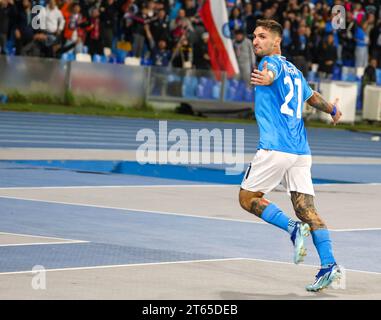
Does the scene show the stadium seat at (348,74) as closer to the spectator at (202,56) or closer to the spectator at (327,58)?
the spectator at (327,58)

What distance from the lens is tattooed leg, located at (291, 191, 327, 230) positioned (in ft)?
31.4

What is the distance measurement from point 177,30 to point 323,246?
932 inches

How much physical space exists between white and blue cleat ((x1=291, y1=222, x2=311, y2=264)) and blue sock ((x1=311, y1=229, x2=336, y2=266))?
0.16 m

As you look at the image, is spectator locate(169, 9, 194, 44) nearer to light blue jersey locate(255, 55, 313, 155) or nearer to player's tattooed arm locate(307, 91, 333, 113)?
player's tattooed arm locate(307, 91, 333, 113)

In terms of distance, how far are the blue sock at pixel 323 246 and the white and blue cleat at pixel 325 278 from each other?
9cm

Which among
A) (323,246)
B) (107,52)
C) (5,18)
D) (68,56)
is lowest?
(107,52)

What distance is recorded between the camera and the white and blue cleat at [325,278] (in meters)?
9.16

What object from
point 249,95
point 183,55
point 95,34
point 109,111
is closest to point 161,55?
point 183,55

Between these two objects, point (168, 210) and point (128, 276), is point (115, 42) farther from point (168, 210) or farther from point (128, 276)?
point (128, 276)

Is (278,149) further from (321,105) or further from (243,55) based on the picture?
(243,55)

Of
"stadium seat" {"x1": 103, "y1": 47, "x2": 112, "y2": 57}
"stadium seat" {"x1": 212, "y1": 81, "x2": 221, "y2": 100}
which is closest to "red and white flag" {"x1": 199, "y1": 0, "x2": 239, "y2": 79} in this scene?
"stadium seat" {"x1": 212, "y1": 81, "x2": 221, "y2": 100}

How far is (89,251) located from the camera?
1054 centimetres

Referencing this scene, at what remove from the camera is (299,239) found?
9234 mm

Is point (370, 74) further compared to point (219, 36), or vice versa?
point (370, 74)
